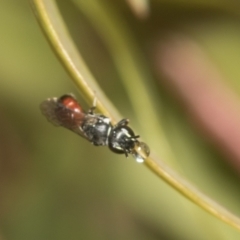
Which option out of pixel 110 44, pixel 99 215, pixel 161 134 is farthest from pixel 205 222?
pixel 99 215

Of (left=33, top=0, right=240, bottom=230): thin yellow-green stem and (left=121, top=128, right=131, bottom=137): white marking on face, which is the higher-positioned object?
(left=121, top=128, right=131, bottom=137): white marking on face

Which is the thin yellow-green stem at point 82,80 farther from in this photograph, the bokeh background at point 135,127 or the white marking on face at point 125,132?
the white marking on face at point 125,132

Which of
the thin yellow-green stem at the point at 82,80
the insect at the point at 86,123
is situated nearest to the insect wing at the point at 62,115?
the insect at the point at 86,123

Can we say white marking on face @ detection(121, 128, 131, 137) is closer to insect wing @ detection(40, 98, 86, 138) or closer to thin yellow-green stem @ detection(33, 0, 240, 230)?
insect wing @ detection(40, 98, 86, 138)

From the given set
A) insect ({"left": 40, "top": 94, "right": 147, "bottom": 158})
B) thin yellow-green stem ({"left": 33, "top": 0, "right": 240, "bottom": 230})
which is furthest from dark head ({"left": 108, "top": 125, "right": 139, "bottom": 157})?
thin yellow-green stem ({"left": 33, "top": 0, "right": 240, "bottom": 230})

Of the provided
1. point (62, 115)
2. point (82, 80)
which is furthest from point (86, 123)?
point (82, 80)

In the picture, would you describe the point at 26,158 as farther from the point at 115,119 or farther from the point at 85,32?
the point at 115,119

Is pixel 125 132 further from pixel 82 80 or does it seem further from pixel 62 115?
pixel 82 80
